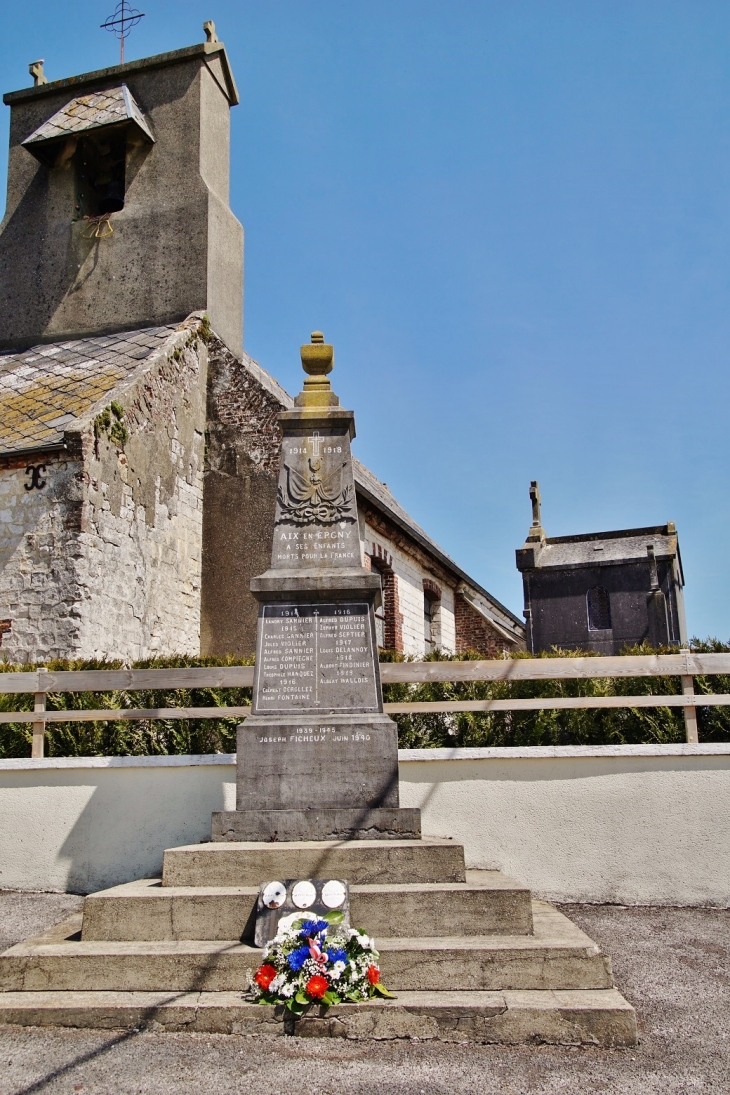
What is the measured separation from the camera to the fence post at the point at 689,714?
696cm

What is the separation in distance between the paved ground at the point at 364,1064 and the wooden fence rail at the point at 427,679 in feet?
9.38

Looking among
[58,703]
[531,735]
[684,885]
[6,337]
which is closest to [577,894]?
[684,885]

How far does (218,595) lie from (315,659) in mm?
6511

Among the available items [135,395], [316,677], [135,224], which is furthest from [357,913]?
[135,224]

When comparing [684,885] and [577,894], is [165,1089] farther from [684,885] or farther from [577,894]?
[684,885]

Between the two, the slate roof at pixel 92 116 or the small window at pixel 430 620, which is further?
the small window at pixel 430 620

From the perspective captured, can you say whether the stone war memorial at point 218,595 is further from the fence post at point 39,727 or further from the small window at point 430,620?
the fence post at point 39,727

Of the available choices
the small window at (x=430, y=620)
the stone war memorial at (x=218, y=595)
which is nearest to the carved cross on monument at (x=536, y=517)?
the stone war memorial at (x=218, y=595)

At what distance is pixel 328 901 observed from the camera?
15.3ft

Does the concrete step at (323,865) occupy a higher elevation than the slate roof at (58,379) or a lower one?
lower

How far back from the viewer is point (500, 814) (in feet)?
22.6

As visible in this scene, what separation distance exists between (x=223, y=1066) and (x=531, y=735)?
13.7 ft

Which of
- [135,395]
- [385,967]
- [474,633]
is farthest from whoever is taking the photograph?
[474,633]

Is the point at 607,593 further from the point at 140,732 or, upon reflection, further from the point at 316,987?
the point at 316,987
